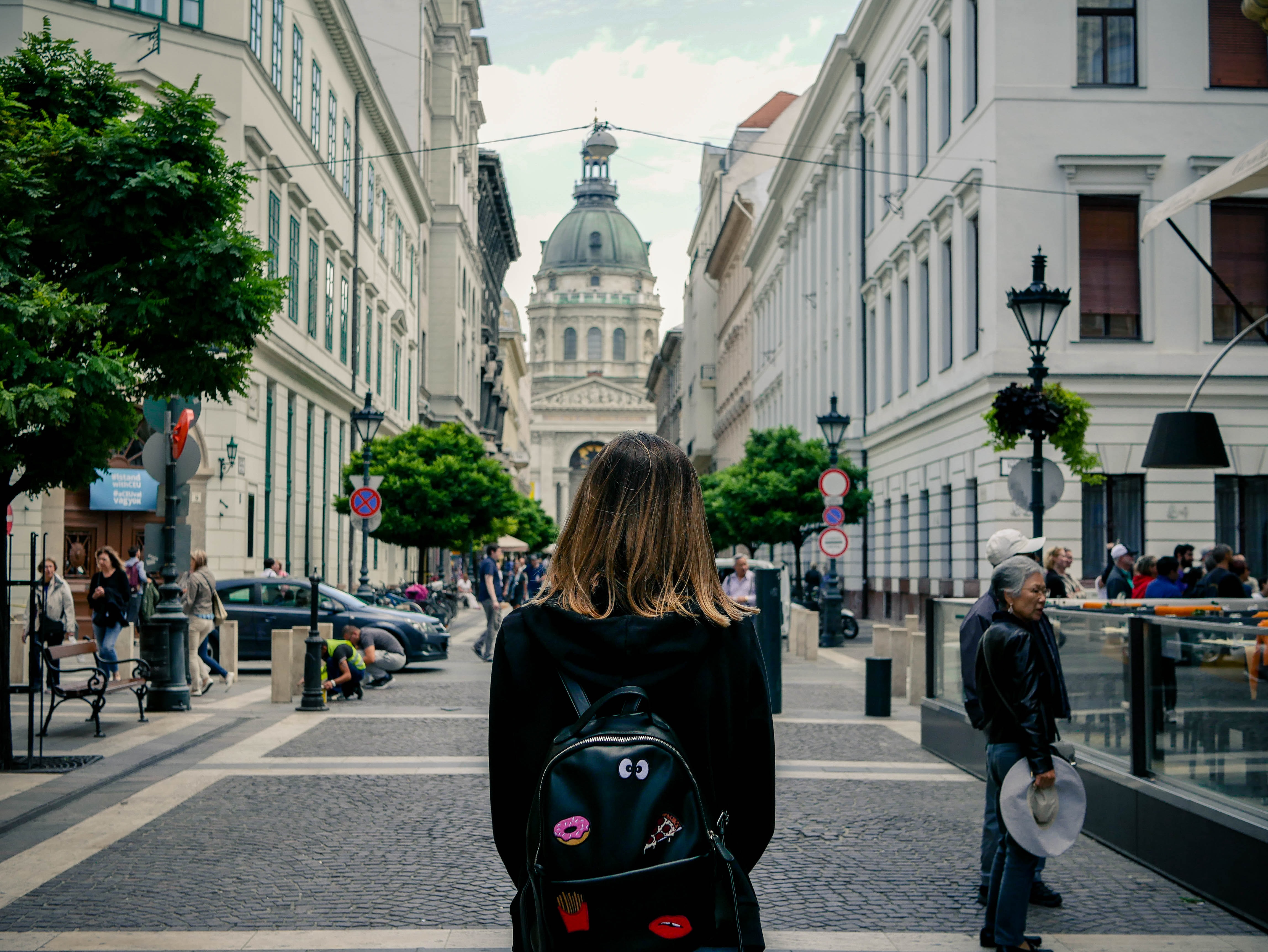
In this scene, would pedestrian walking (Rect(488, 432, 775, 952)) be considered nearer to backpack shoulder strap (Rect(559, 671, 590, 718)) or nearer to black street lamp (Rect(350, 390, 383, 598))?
backpack shoulder strap (Rect(559, 671, 590, 718))

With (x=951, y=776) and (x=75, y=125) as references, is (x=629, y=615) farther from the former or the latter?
(x=75, y=125)

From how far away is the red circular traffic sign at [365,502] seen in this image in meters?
27.9

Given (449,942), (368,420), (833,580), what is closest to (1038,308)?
(449,942)

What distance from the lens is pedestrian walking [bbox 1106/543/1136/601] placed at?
18734 mm

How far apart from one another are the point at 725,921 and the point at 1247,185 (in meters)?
8.86

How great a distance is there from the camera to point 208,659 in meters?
18.1

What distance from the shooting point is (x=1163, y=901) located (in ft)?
22.7

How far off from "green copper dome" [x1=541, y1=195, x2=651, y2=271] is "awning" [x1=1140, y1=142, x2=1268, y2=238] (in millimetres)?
184286

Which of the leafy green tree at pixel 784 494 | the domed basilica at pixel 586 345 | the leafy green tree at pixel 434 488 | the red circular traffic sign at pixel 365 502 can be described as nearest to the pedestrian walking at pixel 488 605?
the red circular traffic sign at pixel 365 502

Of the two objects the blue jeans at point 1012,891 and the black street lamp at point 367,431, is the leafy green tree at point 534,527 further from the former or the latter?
the blue jeans at point 1012,891

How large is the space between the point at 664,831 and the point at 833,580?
85.4 feet

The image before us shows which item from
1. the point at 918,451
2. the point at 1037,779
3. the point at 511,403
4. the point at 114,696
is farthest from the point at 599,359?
the point at 1037,779

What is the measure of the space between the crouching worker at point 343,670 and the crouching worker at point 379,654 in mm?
960

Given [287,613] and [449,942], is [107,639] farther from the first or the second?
[449,942]
